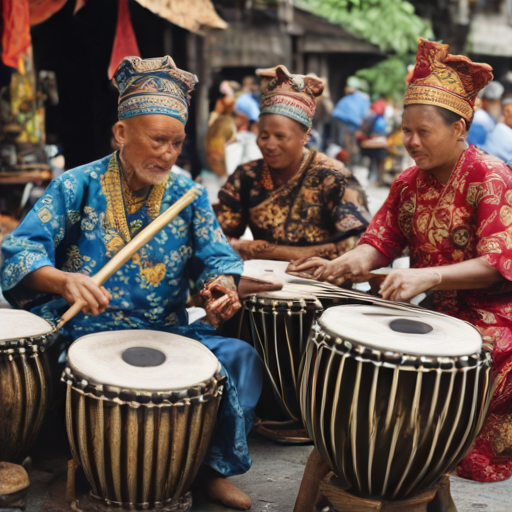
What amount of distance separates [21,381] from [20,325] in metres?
0.22

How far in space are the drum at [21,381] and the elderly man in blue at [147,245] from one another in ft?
0.57

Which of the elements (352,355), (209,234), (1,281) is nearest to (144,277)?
(209,234)

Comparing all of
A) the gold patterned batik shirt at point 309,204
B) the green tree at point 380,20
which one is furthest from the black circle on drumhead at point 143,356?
the green tree at point 380,20

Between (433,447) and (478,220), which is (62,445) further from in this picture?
(478,220)

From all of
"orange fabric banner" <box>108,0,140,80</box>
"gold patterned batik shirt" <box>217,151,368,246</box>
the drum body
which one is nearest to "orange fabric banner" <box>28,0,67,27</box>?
"orange fabric banner" <box>108,0,140,80</box>

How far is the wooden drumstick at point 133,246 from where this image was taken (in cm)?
291

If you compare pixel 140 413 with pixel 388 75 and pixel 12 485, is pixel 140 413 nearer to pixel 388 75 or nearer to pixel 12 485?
pixel 12 485

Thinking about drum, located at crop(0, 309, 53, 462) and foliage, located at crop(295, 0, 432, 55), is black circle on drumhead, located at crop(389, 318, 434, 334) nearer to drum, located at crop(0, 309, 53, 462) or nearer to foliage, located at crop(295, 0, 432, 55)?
drum, located at crop(0, 309, 53, 462)

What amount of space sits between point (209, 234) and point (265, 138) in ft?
3.80

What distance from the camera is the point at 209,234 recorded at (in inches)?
132

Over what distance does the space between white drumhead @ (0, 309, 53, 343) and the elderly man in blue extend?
0.11 meters

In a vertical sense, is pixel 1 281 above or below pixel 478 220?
below

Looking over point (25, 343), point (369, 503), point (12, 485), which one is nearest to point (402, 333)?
point (369, 503)

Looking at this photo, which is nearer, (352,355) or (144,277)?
(352,355)
